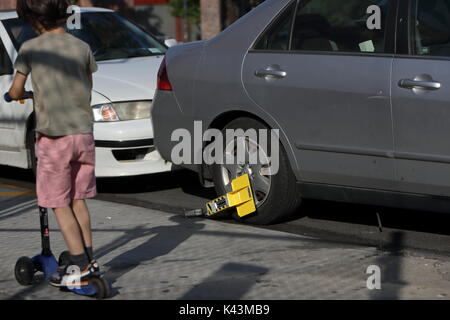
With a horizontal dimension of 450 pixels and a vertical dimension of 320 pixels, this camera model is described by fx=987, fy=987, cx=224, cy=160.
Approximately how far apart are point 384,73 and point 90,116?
1.82 meters

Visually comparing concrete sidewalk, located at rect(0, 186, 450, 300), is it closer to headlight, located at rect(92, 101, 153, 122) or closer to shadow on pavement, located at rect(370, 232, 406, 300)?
shadow on pavement, located at rect(370, 232, 406, 300)

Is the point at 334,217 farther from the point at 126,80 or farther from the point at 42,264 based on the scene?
the point at 42,264

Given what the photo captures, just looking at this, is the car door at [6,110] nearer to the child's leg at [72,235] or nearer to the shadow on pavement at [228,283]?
the shadow on pavement at [228,283]

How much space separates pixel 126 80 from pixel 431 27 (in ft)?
9.88

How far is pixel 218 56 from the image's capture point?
658 cm

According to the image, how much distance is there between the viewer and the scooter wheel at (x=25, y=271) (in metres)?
5.04

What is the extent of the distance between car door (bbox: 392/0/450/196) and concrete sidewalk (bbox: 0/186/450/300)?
477mm

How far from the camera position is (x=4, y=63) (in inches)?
338

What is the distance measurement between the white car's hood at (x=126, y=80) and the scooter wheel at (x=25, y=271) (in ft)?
9.11

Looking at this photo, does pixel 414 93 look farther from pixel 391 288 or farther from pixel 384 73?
pixel 391 288

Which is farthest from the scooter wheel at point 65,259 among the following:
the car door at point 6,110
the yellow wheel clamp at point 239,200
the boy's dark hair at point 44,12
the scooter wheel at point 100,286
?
the car door at point 6,110

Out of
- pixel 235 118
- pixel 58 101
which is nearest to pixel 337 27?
pixel 235 118

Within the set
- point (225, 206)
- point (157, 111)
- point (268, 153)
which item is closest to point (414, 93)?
point (268, 153)

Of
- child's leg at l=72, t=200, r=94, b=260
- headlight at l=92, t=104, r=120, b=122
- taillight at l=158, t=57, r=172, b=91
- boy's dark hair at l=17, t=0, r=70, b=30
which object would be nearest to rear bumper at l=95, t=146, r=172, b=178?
headlight at l=92, t=104, r=120, b=122
